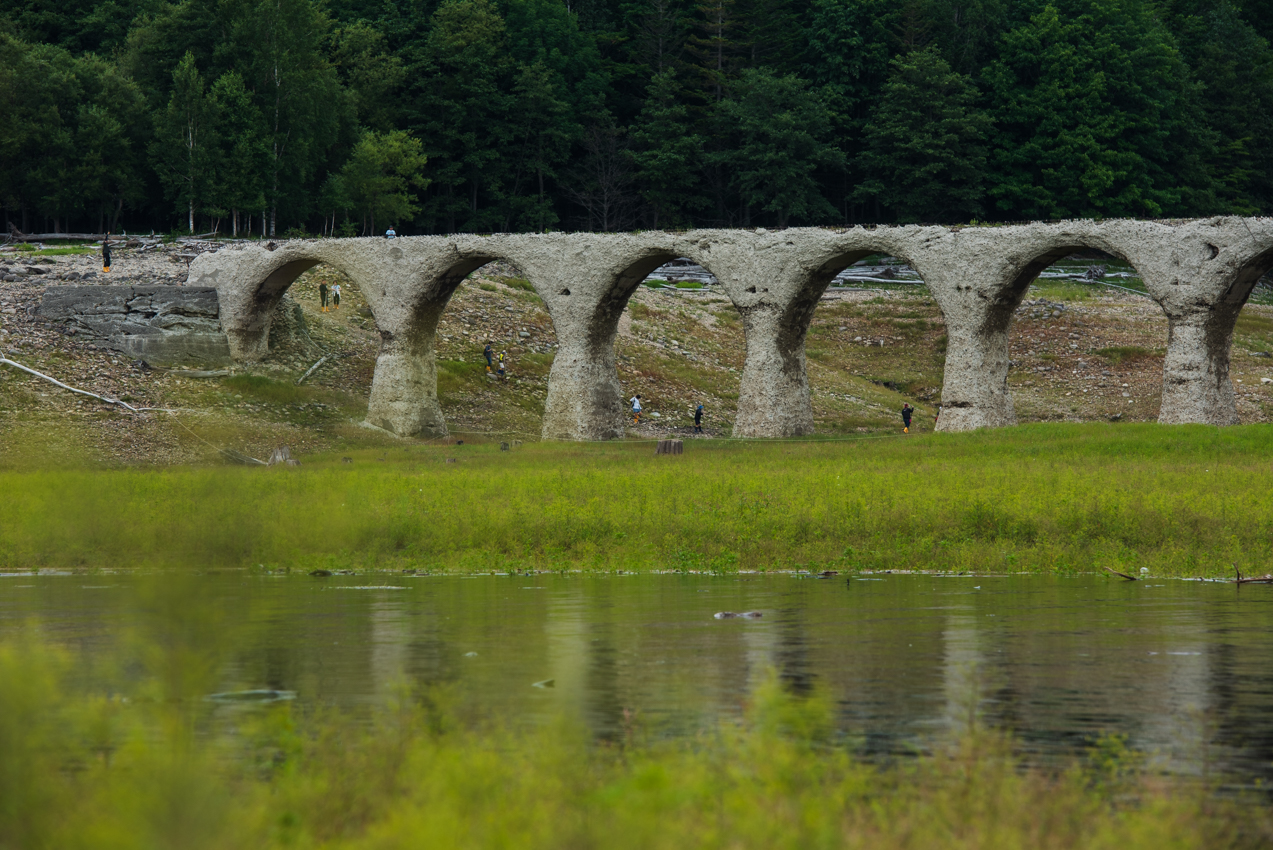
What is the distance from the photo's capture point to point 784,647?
13133 mm

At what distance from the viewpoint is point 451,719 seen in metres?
8.88

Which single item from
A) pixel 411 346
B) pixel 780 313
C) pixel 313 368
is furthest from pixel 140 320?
pixel 780 313

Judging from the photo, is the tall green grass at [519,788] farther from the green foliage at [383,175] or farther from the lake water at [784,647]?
the green foliage at [383,175]

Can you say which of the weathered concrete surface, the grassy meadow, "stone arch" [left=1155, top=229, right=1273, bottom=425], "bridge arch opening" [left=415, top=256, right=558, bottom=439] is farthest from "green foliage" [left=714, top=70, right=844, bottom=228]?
the grassy meadow

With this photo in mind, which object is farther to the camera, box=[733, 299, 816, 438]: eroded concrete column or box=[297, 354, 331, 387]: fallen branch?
box=[297, 354, 331, 387]: fallen branch

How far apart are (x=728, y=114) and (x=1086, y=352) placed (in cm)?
2738

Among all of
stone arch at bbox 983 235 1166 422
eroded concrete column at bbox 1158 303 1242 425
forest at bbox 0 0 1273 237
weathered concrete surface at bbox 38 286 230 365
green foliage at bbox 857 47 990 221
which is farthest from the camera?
green foliage at bbox 857 47 990 221

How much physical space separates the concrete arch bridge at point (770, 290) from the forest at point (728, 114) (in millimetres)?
23518

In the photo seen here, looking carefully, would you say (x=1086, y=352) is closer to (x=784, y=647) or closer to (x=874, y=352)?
(x=874, y=352)

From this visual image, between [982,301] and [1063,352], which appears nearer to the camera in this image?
[982,301]

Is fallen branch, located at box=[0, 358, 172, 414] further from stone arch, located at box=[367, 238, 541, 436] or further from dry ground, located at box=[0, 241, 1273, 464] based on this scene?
stone arch, located at box=[367, 238, 541, 436]

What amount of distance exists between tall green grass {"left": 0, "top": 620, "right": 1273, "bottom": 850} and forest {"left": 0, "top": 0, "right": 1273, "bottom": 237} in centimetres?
5928

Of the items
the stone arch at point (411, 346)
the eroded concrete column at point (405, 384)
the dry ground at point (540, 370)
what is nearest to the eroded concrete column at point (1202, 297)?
the dry ground at point (540, 370)

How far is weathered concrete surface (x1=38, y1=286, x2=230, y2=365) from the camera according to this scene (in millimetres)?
44094
